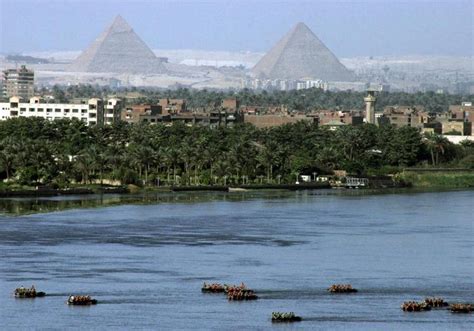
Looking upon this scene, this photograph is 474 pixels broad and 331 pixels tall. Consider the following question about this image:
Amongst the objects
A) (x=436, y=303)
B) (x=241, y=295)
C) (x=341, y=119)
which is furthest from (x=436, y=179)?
(x=241, y=295)

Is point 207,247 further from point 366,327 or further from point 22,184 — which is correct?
point 22,184

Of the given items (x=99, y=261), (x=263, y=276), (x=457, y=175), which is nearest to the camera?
(x=263, y=276)

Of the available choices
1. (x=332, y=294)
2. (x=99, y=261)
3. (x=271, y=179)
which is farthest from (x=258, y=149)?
(x=332, y=294)

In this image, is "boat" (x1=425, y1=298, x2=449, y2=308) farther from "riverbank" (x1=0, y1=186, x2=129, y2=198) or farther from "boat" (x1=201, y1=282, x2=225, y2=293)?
"riverbank" (x1=0, y1=186, x2=129, y2=198)

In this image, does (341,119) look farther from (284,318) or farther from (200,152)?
(284,318)

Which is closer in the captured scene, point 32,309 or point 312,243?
point 32,309

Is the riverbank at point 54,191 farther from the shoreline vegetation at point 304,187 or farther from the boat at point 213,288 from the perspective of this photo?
the boat at point 213,288
